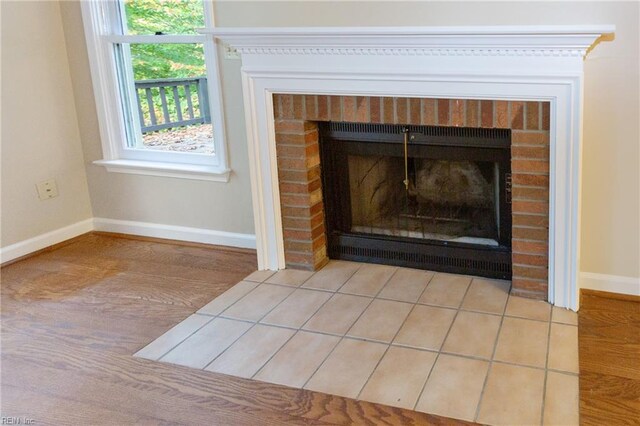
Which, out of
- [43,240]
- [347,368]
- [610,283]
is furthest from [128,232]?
[610,283]

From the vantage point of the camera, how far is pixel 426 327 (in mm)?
2744

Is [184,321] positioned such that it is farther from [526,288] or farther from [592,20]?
[592,20]

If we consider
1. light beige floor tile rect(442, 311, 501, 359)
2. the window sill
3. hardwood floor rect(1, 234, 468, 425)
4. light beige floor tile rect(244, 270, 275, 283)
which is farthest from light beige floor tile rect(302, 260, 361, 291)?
the window sill

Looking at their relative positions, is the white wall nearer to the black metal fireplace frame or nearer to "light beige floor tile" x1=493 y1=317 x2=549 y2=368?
the black metal fireplace frame

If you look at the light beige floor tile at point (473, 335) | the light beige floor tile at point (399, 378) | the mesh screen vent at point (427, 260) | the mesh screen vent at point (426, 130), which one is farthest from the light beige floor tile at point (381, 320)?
the mesh screen vent at point (426, 130)

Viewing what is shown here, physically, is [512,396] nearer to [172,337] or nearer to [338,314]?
[338,314]

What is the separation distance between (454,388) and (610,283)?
3.45ft

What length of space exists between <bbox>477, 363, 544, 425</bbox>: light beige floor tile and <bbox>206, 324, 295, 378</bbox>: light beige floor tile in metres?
0.82

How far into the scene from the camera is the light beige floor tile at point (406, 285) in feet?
9.93

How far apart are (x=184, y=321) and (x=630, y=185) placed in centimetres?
193

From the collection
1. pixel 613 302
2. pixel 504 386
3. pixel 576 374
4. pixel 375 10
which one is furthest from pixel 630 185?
pixel 375 10

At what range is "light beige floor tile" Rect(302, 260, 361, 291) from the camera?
10.5ft

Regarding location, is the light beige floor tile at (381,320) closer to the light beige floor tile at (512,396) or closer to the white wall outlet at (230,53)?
the light beige floor tile at (512,396)

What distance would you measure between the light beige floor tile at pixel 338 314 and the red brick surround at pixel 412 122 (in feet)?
1.27
